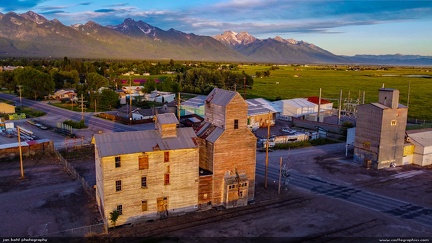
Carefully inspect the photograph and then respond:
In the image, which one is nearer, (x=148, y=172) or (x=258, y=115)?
(x=148, y=172)

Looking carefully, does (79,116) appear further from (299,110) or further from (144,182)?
(144,182)

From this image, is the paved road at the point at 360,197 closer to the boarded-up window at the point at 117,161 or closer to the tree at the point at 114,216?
the boarded-up window at the point at 117,161

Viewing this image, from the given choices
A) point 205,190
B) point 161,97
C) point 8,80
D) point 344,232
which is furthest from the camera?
point 8,80

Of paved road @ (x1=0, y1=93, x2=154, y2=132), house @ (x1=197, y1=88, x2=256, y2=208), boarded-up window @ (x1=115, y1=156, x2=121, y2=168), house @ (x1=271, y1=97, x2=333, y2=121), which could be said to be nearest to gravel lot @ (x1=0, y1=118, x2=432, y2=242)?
house @ (x1=197, y1=88, x2=256, y2=208)

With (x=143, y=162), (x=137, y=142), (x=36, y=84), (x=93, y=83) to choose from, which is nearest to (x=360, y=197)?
(x=143, y=162)

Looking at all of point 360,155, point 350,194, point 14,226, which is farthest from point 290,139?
point 14,226

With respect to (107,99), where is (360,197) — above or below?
below

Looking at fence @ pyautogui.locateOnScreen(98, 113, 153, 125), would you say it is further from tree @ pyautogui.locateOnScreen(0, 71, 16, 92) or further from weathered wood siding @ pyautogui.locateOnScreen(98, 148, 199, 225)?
tree @ pyautogui.locateOnScreen(0, 71, 16, 92)
